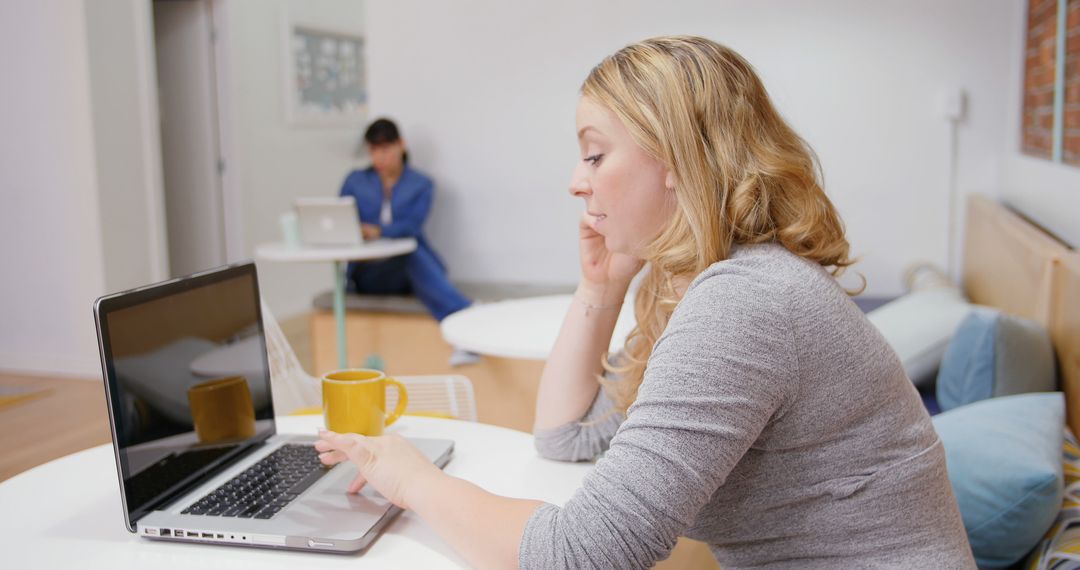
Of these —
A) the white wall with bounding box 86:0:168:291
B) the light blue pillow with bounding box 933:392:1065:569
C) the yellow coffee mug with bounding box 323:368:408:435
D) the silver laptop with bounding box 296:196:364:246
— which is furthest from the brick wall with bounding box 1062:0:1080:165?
the white wall with bounding box 86:0:168:291

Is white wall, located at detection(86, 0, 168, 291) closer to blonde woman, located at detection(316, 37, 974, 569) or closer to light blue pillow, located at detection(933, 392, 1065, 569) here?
blonde woman, located at detection(316, 37, 974, 569)

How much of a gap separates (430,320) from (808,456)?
322cm

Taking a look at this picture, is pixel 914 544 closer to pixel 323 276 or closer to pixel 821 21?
pixel 821 21

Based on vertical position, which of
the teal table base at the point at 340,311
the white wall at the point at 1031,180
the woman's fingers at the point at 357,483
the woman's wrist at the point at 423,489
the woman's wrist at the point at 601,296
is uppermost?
the white wall at the point at 1031,180

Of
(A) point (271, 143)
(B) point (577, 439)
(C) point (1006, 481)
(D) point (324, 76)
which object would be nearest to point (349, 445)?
(B) point (577, 439)

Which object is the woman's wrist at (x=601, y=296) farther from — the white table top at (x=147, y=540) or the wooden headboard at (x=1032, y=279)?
the wooden headboard at (x=1032, y=279)

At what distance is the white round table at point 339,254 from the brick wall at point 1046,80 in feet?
8.01

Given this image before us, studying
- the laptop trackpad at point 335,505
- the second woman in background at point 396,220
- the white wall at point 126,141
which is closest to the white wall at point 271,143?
the white wall at point 126,141

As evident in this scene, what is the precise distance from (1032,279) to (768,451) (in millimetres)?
1542

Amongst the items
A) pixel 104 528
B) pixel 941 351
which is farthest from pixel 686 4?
pixel 104 528

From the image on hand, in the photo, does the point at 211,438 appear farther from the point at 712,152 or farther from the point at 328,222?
the point at 328,222

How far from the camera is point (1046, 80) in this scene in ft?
9.89

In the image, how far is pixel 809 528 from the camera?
101 cm

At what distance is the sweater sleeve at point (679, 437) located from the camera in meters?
0.87
